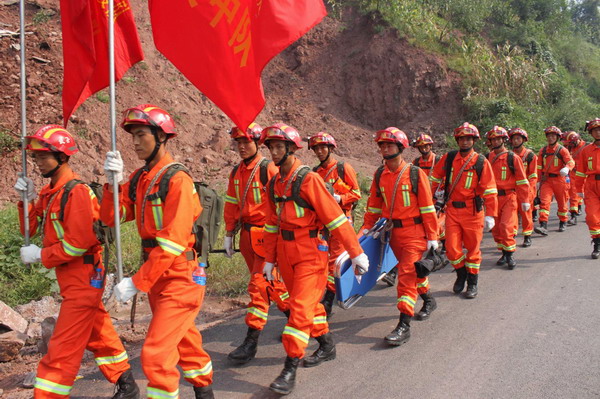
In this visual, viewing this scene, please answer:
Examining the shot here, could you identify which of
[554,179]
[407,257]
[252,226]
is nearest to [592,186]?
[554,179]

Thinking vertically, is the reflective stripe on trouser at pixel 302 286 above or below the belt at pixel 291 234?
below

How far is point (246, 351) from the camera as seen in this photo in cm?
518

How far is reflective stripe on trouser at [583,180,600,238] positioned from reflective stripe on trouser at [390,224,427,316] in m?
4.83

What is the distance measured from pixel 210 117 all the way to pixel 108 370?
12.8 m

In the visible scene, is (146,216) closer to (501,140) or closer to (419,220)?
(419,220)

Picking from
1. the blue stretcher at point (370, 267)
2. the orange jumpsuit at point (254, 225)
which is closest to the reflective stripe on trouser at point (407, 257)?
the blue stretcher at point (370, 267)

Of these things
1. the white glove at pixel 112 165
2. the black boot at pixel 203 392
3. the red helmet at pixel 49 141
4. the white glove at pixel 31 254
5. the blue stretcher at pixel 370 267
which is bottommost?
the black boot at pixel 203 392

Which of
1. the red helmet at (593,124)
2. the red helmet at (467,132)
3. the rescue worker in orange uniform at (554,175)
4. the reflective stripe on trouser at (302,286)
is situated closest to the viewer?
the reflective stripe on trouser at (302,286)

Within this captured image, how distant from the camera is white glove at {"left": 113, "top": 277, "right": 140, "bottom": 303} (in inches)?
135

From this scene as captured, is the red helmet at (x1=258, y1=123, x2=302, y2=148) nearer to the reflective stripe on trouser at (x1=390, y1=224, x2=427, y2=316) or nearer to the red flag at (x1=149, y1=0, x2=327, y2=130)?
the red flag at (x1=149, y1=0, x2=327, y2=130)

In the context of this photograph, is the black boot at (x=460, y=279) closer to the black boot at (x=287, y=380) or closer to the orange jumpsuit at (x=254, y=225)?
the orange jumpsuit at (x=254, y=225)

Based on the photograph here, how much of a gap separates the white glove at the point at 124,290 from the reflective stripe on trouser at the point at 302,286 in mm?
1473

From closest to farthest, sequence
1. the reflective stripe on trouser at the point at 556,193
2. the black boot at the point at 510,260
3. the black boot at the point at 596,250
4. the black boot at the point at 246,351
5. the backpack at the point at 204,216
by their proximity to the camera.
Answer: the backpack at the point at 204,216 < the black boot at the point at 246,351 < the black boot at the point at 510,260 < the black boot at the point at 596,250 < the reflective stripe on trouser at the point at 556,193

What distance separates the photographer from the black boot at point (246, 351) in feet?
16.9
